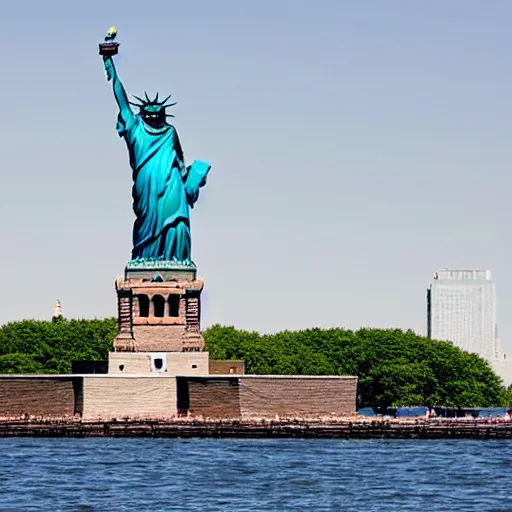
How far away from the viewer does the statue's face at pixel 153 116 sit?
5162 inches

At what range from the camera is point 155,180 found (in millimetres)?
130500

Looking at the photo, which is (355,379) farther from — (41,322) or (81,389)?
(41,322)

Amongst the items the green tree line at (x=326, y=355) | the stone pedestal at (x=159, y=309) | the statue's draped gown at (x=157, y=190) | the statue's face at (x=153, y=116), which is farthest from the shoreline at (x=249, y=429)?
the green tree line at (x=326, y=355)

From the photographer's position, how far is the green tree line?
522ft

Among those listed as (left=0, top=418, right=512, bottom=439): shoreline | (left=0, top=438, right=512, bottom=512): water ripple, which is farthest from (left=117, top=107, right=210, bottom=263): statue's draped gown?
(left=0, top=438, right=512, bottom=512): water ripple

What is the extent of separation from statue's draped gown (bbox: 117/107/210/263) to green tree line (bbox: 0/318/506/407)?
2636cm

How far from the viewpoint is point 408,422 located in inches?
4756

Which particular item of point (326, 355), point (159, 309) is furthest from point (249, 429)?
point (326, 355)

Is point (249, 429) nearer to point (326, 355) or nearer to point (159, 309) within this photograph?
point (159, 309)

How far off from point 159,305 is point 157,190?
24.2 feet

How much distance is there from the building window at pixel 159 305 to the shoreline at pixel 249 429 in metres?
12.4

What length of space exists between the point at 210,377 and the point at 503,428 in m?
18.1

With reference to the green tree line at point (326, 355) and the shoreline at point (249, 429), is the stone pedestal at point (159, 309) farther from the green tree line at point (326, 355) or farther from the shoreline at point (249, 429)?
the green tree line at point (326, 355)

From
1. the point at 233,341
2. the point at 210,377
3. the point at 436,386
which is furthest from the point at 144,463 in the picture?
the point at 436,386
